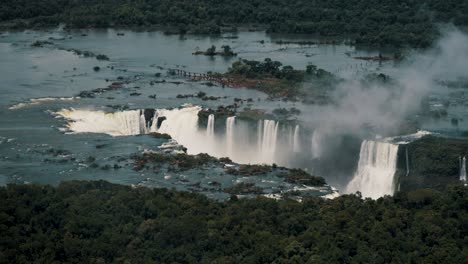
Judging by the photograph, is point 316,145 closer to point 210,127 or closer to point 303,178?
point 303,178

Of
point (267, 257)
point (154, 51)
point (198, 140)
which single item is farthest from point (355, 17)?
point (267, 257)

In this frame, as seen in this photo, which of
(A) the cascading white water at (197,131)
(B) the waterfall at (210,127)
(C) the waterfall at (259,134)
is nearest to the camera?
(A) the cascading white water at (197,131)

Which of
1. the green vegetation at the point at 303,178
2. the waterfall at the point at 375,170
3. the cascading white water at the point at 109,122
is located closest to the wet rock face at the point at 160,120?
the cascading white water at the point at 109,122

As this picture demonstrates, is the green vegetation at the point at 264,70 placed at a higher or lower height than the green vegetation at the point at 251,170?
higher

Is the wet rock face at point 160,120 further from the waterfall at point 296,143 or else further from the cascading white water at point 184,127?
the waterfall at point 296,143

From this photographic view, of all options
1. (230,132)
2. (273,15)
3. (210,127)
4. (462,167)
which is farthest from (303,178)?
(273,15)

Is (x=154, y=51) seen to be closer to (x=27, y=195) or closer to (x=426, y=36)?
(x=426, y=36)

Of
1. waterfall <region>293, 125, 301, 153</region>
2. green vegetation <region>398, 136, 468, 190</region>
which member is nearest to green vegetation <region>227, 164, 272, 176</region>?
waterfall <region>293, 125, 301, 153</region>

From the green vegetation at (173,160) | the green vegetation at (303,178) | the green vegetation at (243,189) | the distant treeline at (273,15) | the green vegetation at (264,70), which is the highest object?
the distant treeline at (273,15)
